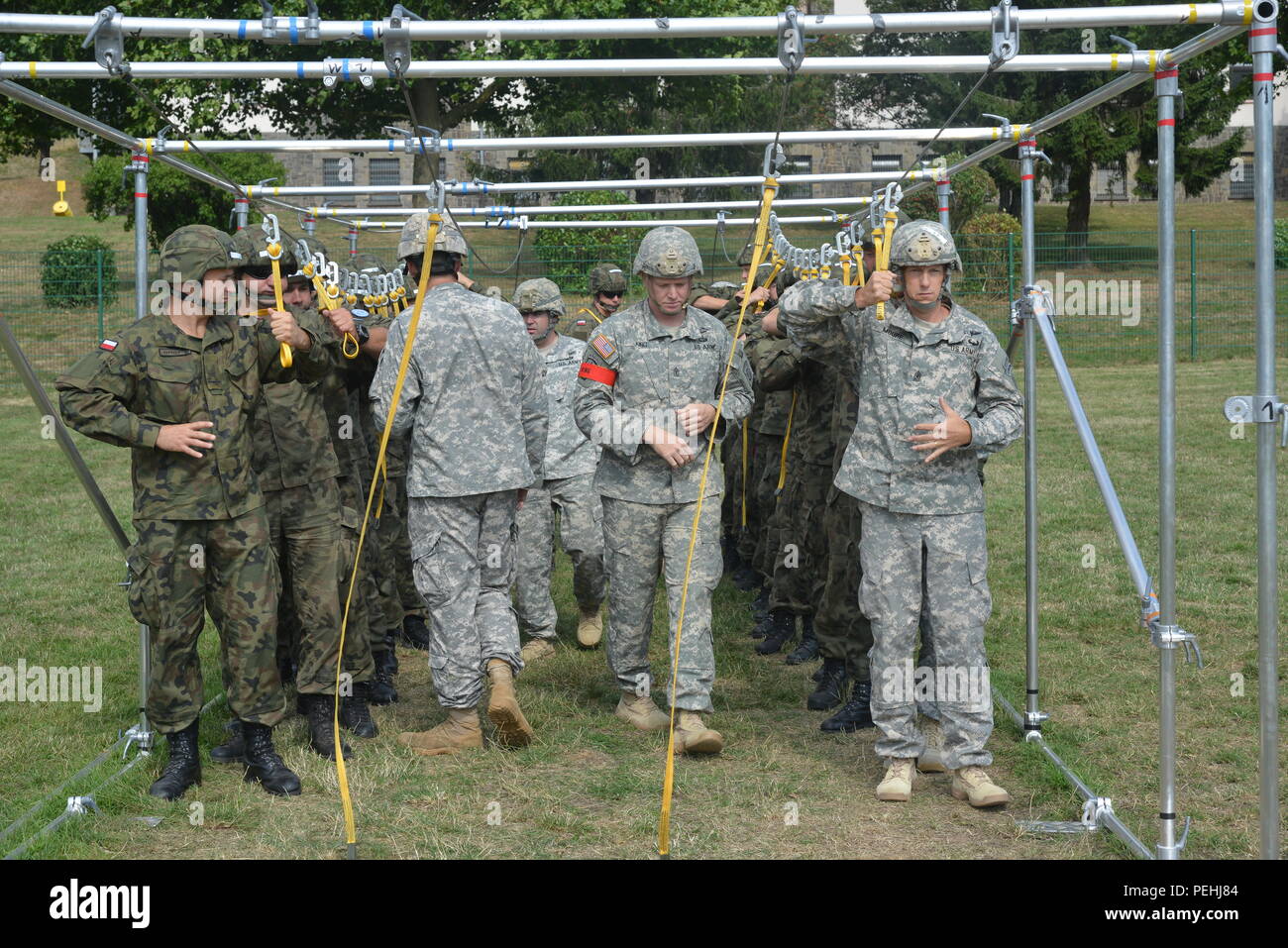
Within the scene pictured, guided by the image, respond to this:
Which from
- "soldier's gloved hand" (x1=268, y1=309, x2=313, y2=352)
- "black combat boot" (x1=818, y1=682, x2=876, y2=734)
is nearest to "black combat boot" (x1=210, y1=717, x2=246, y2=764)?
"soldier's gloved hand" (x1=268, y1=309, x2=313, y2=352)

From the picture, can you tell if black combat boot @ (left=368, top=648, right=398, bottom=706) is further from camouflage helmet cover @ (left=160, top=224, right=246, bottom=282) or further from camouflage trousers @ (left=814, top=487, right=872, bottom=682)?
camouflage helmet cover @ (left=160, top=224, right=246, bottom=282)

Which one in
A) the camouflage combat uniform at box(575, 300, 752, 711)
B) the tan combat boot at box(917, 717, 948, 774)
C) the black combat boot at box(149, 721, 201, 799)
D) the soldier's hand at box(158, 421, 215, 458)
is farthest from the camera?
the camouflage combat uniform at box(575, 300, 752, 711)

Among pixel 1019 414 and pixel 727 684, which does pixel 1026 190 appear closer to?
pixel 1019 414

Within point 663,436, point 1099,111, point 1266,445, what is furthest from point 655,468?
point 1099,111

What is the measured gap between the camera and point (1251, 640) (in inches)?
314

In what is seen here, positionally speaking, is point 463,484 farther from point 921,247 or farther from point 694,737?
point 921,247

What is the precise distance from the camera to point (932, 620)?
5695mm

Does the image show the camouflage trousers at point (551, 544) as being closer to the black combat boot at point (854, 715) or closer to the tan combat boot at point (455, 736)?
the tan combat boot at point (455, 736)

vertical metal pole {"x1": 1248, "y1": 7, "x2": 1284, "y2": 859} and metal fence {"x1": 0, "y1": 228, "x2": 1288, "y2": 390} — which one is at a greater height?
metal fence {"x1": 0, "y1": 228, "x2": 1288, "y2": 390}

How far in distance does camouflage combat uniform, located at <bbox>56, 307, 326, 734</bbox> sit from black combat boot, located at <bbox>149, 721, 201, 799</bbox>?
0.08 m

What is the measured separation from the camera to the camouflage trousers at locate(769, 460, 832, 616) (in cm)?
748

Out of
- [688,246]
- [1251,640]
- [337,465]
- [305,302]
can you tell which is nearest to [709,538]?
[688,246]

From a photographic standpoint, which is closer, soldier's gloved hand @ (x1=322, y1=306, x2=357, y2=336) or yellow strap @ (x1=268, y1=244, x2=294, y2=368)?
yellow strap @ (x1=268, y1=244, x2=294, y2=368)

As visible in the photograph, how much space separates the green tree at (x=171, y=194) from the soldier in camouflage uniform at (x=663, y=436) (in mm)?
19981
